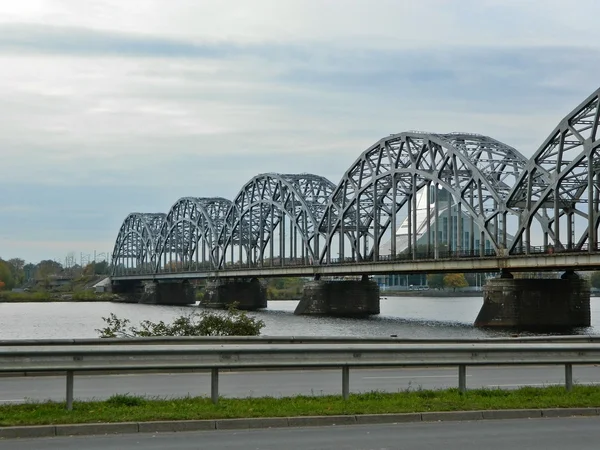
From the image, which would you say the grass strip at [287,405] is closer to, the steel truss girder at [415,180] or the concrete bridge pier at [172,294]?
the steel truss girder at [415,180]

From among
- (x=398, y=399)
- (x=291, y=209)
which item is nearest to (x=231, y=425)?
(x=398, y=399)

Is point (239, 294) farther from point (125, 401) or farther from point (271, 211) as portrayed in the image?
point (125, 401)

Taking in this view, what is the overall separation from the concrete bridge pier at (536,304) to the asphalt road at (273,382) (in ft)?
169

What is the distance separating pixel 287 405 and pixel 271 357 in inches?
68.1

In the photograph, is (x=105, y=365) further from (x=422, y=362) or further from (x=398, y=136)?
(x=398, y=136)

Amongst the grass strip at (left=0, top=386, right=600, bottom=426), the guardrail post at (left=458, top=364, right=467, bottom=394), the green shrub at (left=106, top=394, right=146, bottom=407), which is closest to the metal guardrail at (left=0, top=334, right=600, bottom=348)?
the guardrail post at (left=458, top=364, right=467, bottom=394)

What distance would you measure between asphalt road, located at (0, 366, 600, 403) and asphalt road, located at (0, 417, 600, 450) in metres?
4.23

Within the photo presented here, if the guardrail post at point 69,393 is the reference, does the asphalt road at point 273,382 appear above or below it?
below

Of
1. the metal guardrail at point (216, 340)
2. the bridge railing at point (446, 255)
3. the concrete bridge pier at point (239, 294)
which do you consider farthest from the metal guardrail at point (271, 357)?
the concrete bridge pier at point (239, 294)

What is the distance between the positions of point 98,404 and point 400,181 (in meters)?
103

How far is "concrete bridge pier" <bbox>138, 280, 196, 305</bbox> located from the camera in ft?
616

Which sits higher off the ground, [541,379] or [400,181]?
[400,181]

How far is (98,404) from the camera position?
750 inches

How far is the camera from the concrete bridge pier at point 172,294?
18775 cm
